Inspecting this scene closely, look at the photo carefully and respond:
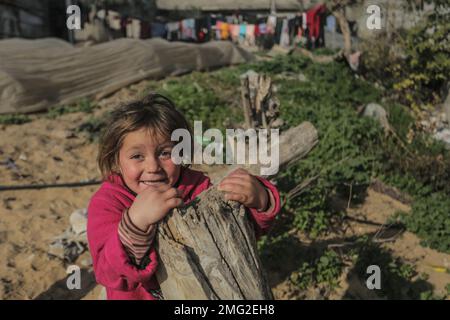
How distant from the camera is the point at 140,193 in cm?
119

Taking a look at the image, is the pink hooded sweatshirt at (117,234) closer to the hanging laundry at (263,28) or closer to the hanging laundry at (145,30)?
the hanging laundry at (145,30)

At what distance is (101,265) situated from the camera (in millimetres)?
1294

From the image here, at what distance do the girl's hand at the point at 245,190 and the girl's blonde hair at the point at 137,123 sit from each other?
408 mm

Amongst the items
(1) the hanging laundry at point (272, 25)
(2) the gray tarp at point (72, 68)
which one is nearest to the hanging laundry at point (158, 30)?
(1) the hanging laundry at point (272, 25)

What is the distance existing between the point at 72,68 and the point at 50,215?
490cm

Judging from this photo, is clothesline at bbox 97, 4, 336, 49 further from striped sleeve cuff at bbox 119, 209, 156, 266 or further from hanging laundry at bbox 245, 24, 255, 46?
striped sleeve cuff at bbox 119, 209, 156, 266

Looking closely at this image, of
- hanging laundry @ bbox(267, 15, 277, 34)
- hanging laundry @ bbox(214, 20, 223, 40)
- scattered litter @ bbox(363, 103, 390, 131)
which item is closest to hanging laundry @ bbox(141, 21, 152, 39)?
hanging laundry @ bbox(214, 20, 223, 40)

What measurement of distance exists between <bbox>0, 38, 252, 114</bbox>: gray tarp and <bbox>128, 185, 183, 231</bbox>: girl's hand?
7.51 m

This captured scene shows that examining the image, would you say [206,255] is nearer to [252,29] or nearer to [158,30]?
[252,29]

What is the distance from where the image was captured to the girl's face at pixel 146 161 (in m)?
1.61

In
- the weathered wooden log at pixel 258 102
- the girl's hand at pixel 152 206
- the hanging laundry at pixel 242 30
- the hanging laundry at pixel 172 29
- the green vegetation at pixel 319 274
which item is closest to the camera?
the girl's hand at pixel 152 206

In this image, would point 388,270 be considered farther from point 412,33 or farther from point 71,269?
point 412,33

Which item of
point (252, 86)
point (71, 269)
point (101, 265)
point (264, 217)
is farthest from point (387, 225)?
point (101, 265)
